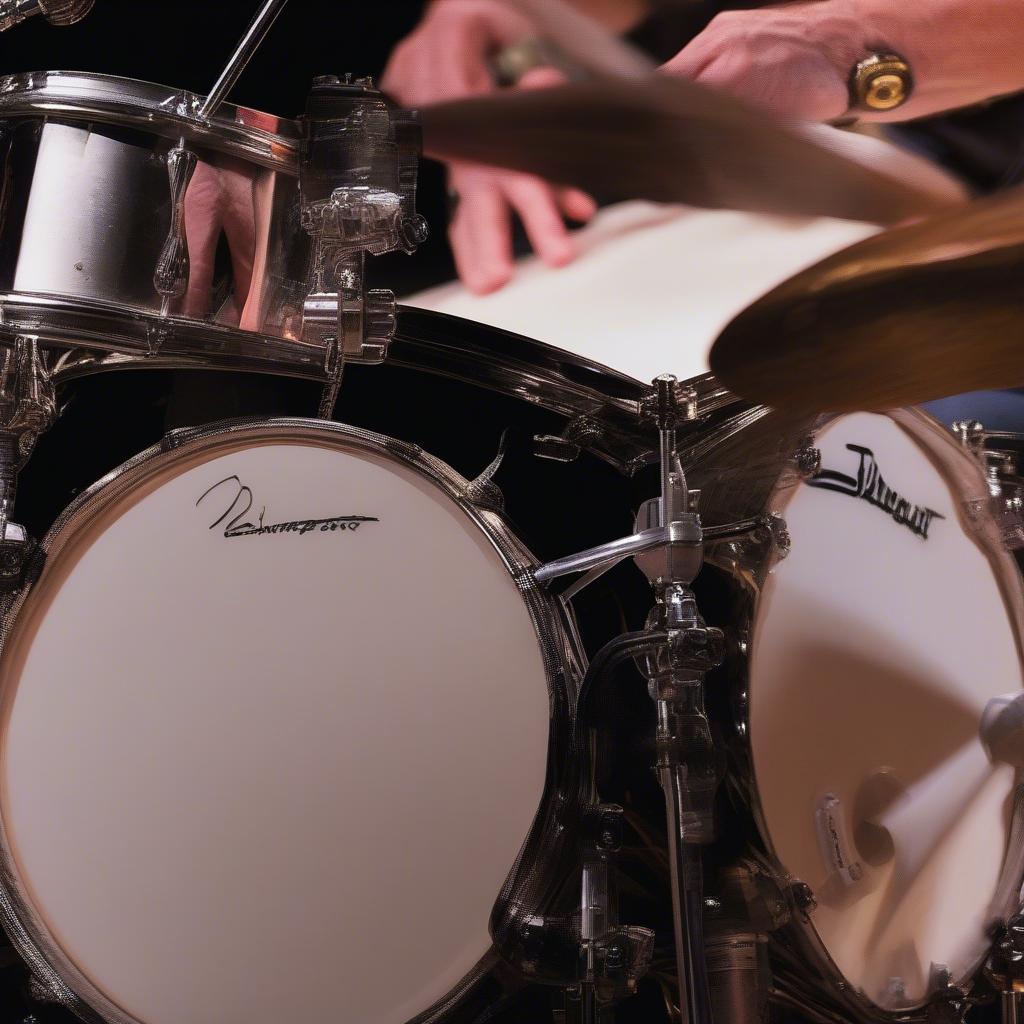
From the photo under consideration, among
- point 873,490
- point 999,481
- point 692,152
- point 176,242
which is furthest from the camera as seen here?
point 999,481

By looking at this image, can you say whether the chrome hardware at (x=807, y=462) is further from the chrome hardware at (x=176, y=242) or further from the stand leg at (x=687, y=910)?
the chrome hardware at (x=176, y=242)

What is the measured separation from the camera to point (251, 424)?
1054 millimetres

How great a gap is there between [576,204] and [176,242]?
312 millimetres

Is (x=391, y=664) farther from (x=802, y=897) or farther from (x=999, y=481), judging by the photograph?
(x=999, y=481)

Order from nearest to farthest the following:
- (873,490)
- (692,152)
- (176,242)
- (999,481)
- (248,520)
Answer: (692,152)
(176,242)
(248,520)
(873,490)
(999,481)

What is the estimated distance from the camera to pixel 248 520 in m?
1.04

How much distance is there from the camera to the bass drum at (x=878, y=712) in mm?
1008

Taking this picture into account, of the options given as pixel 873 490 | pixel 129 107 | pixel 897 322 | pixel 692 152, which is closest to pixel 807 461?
pixel 873 490

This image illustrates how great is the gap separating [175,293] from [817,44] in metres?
0.50

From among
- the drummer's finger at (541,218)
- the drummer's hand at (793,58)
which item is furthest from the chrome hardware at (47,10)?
the drummer's hand at (793,58)

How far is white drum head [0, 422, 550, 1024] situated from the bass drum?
235 millimetres

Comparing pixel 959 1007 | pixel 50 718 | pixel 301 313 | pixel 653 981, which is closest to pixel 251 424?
pixel 301 313

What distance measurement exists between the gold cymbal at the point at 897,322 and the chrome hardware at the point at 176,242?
0.43 meters

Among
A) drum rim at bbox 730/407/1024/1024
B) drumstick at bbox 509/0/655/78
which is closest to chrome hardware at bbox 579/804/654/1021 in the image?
drum rim at bbox 730/407/1024/1024
